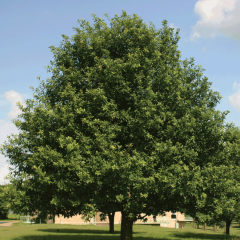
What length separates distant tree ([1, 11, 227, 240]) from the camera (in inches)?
591

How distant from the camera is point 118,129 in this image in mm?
15820

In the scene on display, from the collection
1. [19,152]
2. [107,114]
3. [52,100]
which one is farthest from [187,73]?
[19,152]

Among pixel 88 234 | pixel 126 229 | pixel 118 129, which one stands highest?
pixel 118 129

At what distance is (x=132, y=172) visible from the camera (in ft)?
48.2

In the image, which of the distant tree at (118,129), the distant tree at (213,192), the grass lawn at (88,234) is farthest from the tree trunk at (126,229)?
the grass lawn at (88,234)

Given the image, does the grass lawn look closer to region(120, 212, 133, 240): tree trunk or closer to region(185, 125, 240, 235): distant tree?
region(120, 212, 133, 240): tree trunk

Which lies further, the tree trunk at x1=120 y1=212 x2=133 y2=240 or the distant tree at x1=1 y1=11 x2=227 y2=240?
the tree trunk at x1=120 y1=212 x2=133 y2=240

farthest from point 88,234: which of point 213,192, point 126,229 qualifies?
point 213,192

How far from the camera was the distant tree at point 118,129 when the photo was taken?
15023 millimetres

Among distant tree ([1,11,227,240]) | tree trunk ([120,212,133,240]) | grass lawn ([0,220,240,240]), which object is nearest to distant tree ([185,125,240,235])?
distant tree ([1,11,227,240])

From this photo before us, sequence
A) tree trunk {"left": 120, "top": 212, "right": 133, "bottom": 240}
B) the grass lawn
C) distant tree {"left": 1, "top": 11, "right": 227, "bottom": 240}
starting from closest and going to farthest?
1. distant tree {"left": 1, "top": 11, "right": 227, "bottom": 240}
2. tree trunk {"left": 120, "top": 212, "right": 133, "bottom": 240}
3. the grass lawn

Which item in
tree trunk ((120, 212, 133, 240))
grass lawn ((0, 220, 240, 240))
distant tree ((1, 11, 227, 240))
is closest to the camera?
distant tree ((1, 11, 227, 240))

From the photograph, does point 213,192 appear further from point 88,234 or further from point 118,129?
point 88,234

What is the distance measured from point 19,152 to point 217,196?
13261mm
